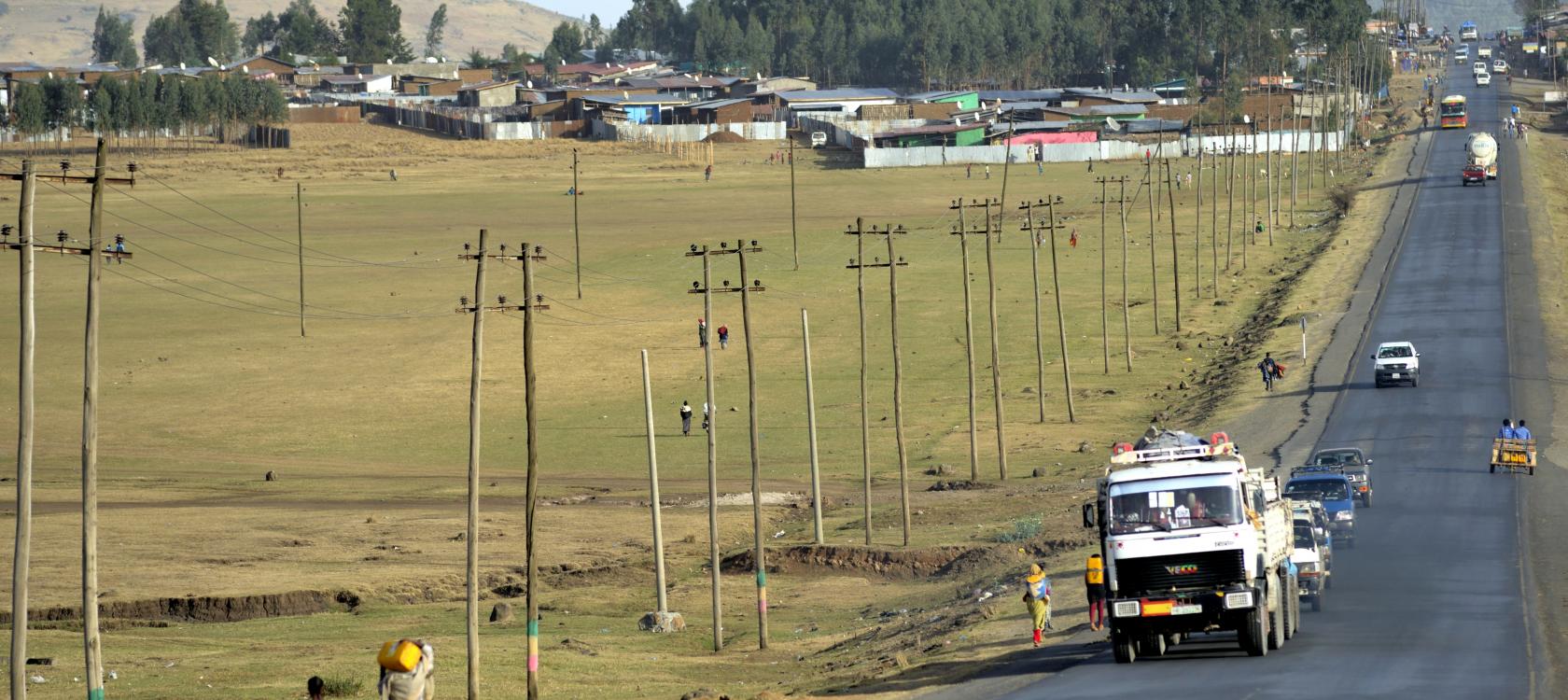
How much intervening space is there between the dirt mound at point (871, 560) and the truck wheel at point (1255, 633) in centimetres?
1831

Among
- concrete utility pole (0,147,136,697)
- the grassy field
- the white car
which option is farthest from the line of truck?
the white car

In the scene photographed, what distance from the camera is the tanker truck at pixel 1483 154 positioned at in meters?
136

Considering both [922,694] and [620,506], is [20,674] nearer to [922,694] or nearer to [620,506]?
[922,694]

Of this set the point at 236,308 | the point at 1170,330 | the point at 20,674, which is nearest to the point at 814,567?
the point at 20,674

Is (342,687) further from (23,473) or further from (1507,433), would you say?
(1507,433)

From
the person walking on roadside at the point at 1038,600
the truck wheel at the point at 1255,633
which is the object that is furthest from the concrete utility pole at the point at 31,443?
the truck wheel at the point at 1255,633

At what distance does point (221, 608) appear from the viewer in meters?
42.3

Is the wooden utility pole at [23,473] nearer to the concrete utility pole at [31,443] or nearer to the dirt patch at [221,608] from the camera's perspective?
the concrete utility pole at [31,443]

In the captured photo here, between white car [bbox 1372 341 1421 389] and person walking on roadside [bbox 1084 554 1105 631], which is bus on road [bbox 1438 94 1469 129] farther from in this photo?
person walking on roadside [bbox 1084 554 1105 631]

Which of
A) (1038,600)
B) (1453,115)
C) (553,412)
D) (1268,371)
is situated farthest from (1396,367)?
(1453,115)

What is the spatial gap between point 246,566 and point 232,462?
19565 mm

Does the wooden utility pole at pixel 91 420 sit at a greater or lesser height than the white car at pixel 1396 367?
greater

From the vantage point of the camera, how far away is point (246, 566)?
46.7m

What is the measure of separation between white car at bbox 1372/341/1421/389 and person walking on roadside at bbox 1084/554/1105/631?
1598 inches
